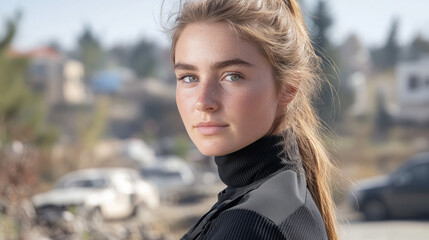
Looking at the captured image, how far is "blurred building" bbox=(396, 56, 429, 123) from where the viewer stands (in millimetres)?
25734

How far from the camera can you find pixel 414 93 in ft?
85.4

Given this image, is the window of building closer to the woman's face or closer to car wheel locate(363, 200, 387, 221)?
car wheel locate(363, 200, 387, 221)

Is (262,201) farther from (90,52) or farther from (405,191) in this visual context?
(90,52)

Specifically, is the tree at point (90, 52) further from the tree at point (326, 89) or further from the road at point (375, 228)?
the tree at point (326, 89)

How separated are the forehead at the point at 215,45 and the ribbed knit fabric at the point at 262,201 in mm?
160

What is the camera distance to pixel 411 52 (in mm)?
28109

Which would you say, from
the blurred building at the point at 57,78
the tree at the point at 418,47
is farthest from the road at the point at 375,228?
the blurred building at the point at 57,78

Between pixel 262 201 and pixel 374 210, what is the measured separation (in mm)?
11794

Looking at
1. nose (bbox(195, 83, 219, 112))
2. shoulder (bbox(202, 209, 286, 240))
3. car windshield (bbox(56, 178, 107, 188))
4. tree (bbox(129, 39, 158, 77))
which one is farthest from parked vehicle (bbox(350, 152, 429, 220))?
tree (bbox(129, 39, 158, 77))

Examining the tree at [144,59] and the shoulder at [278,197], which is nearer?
the shoulder at [278,197]

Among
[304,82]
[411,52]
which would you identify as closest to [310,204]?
[304,82]

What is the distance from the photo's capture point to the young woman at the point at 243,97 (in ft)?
3.45

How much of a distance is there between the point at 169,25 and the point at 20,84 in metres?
26.8

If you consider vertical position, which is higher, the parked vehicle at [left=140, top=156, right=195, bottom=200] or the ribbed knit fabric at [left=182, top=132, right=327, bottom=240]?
the ribbed knit fabric at [left=182, top=132, right=327, bottom=240]
